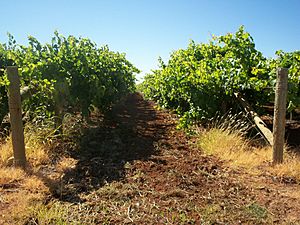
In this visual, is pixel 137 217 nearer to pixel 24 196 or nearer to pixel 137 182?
pixel 137 182

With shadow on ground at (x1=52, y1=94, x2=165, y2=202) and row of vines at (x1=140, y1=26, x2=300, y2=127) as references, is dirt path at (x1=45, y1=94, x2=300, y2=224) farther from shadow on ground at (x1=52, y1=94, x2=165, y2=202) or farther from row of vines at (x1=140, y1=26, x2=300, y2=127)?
row of vines at (x1=140, y1=26, x2=300, y2=127)

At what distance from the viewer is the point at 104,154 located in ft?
16.2

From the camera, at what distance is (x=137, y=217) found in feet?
8.68

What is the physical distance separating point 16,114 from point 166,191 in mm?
2422

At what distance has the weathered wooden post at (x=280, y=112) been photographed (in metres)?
3.97

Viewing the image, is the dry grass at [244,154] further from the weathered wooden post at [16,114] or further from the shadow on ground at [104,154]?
the weathered wooden post at [16,114]

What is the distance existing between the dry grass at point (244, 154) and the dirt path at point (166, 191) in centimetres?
24

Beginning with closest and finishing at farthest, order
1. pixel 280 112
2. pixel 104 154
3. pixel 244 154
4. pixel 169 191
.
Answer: pixel 169 191, pixel 280 112, pixel 244 154, pixel 104 154

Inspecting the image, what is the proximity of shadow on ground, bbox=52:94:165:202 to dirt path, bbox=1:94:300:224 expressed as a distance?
0.01 metres

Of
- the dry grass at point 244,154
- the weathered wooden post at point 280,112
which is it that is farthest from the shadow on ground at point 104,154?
the weathered wooden post at point 280,112

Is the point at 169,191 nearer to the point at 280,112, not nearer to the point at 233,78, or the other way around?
the point at 280,112

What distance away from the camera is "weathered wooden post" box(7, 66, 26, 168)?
3.81 metres

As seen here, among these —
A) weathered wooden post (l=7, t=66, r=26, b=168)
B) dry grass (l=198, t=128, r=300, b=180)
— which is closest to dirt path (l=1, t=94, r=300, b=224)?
dry grass (l=198, t=128, r=300, b=180)

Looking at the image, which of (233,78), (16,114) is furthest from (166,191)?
(233,78)
